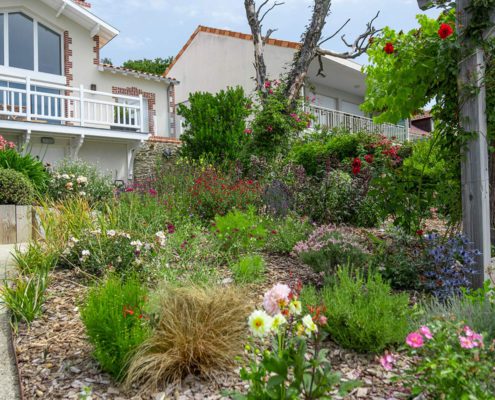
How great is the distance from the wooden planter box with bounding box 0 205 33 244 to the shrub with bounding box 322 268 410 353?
5051mm

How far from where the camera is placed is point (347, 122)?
1844 cm

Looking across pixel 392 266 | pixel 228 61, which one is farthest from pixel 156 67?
pixel 392 266

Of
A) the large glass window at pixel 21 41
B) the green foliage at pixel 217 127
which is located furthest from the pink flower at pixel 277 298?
the large glass window at pixel 21 41

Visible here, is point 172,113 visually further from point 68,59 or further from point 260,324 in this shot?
point 260,324

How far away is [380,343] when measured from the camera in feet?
9.41

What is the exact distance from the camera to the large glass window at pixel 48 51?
1494 centimetres

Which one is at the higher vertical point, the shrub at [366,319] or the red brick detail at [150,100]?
the red brick detail at [150,100]

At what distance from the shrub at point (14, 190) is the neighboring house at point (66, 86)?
558 cm

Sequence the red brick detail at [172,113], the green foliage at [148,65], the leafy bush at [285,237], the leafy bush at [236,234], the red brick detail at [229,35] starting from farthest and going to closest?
the green foliage at [148,65] < the red brick detail at [172,113] < the red brick detail at [229,35] < the leafy bush at [285,237] < the leafy bush at [236,234]

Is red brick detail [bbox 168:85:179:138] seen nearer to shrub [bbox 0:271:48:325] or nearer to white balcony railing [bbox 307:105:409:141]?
white balcony railing [bbox 307:105:409:141]

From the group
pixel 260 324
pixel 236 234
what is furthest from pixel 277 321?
pixel 236 234

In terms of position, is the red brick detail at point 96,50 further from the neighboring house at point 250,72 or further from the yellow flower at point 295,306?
the yellow flower at point 295,306

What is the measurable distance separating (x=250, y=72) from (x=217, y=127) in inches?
261

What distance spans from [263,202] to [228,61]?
13.4 meters
